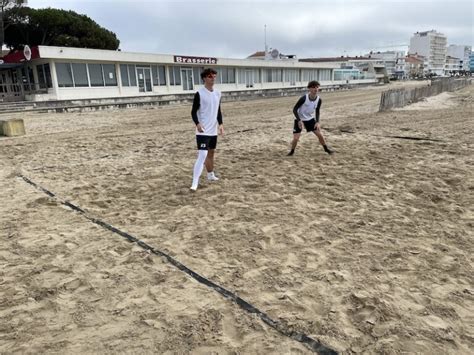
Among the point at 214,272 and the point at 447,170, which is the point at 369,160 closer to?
the point at 447,170

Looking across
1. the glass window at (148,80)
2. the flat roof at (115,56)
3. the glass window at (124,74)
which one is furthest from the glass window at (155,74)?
the glass window at (124,74)

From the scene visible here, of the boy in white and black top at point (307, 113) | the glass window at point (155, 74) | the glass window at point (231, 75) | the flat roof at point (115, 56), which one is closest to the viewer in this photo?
the boy in white and black top at point (307, 113)

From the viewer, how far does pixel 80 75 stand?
27141mm

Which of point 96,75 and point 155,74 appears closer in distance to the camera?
point 96,75

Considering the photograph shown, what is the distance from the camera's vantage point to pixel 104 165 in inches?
289

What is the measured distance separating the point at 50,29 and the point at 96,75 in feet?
47.8

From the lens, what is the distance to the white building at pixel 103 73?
84.4 ft

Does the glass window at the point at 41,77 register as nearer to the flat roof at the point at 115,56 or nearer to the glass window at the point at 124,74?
the flat roof at the point at 115,56

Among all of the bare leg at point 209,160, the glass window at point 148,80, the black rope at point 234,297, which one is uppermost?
the glass window at point 148,80

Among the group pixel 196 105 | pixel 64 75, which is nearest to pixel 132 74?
pixel 64 75

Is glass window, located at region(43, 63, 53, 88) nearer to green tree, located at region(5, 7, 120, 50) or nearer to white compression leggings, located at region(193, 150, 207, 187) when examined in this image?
green tree, located at region(5, 7, 120, 50)

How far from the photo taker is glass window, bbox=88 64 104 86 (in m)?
27.9

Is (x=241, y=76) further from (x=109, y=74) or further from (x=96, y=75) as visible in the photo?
(x=96, y=75)

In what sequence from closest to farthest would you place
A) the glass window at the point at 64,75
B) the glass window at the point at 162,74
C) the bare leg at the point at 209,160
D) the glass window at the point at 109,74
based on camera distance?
the bare leg at the point at 209,160
the glass window at the point at 64,75
the glass window at the point at 109,74
the glass window at the point at 162,74
